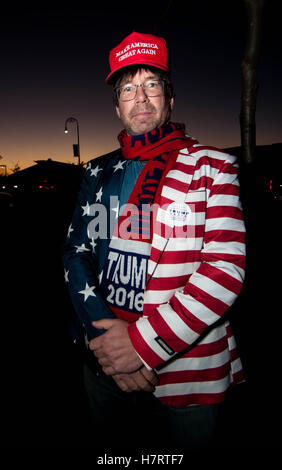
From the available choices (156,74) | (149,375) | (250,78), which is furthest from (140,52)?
(250,78)

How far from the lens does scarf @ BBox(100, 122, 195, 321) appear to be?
1.49 metres

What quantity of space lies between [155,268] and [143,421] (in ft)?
3.15

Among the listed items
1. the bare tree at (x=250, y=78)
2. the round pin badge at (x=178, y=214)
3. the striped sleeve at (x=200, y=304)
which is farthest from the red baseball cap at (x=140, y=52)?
the bare tree at (x=250, y=78)

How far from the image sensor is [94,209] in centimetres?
176

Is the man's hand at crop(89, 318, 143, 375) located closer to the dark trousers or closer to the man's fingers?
the man's fingers

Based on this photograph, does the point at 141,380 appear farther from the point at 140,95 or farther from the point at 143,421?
the point at 140,95

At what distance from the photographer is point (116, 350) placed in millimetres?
1226

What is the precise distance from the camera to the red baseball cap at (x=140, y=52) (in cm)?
165

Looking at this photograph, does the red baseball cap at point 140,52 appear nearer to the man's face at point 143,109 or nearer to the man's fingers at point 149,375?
the man's face at point 143,109

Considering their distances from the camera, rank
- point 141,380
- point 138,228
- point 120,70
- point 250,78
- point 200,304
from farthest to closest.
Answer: point 250,78 < point 120,70 < point 138,228 < point 141,380 < point 200,304

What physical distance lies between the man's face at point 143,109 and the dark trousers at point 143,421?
1.63 m
